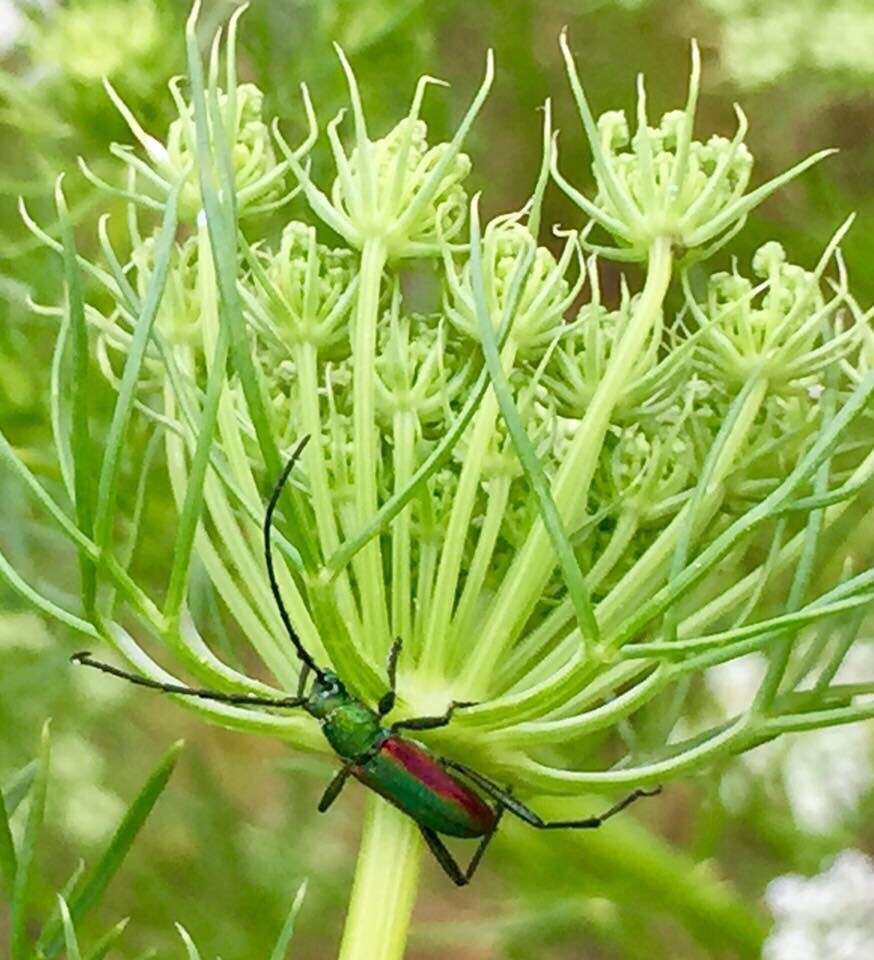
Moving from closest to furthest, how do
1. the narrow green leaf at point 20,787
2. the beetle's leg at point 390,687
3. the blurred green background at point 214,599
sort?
the beetle's leg at point 390,687
the narrow green leaf at point 20,787
the blurred green background at point 214,599

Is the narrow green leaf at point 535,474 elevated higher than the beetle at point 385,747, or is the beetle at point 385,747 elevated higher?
the narrow green leaf at point 535,474

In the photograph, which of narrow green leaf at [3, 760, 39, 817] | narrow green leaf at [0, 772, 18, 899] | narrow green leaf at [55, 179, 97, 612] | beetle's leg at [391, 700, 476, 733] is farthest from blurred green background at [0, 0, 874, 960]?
beetle's leg at [391, 700, 476, 733]

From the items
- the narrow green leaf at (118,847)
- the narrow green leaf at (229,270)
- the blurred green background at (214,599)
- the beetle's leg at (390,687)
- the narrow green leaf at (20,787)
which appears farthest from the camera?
the blurred green background at (214,599)

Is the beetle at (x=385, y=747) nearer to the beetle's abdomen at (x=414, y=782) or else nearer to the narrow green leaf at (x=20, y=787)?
the beetle's abdomen at (x=414, y=782)

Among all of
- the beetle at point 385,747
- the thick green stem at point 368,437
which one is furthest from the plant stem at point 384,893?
the thick green stem at point 368,437

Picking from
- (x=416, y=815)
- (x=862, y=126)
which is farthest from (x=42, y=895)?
(x=862, y=126)

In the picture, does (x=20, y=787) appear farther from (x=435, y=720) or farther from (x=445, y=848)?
(x=435, y=720)
